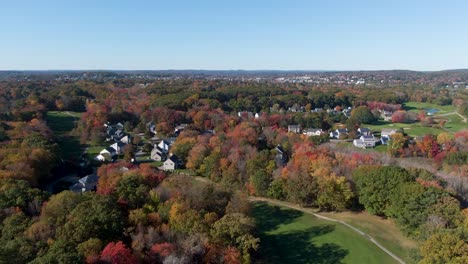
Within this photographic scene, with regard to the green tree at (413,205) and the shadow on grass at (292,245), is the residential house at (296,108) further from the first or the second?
the green tree at (413,205)

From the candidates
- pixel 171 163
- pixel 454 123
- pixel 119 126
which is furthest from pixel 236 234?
pixel 454 123

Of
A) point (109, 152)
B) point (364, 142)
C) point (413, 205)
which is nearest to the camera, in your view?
point (413, 205)

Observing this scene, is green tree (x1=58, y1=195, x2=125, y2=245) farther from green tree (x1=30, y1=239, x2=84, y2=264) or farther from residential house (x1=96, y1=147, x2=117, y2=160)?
residential house (x1=96, y1=147, x2=117, y2=160)

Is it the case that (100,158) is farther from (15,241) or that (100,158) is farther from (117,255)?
(117,255)

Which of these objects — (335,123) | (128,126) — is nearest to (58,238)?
(128,126)

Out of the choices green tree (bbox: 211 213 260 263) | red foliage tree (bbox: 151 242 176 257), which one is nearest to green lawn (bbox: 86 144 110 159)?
green tree (bbox: 211 213 260 263)
